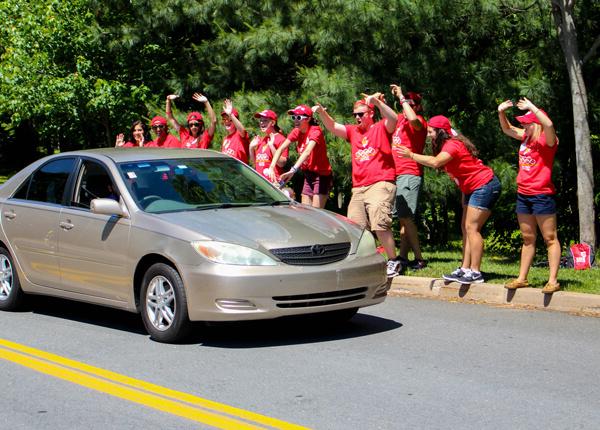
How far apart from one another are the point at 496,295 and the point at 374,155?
2.04 m

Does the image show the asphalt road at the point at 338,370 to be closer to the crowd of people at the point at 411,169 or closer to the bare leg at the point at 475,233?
the bare leg at the point at 475,233

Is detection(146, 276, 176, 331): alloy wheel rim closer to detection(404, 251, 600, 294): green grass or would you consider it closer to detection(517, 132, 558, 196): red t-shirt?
detection(517, 132, 558, 196): red t-shirt

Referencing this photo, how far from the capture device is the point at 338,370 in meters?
6.93

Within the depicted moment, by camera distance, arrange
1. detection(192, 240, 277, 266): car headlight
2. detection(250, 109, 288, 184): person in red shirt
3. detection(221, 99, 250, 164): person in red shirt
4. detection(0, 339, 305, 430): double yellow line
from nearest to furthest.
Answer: detection(0, 339, 305, 430): double yellow line
detection(192, 240, 277, 266): car headlight
detection(250, 109, 288, 184): person in red shirt
detection(221, 99, 250, 164): person in red shirt

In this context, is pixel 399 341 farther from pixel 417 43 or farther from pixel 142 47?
pixel 142 47

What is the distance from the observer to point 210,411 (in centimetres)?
591

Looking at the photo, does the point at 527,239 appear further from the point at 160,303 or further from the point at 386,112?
the point at 160,303

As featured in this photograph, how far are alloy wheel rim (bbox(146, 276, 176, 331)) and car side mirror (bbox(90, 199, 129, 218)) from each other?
68cm

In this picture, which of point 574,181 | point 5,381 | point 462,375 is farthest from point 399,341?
point 574,181

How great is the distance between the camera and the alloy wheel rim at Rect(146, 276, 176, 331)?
26.0 ft

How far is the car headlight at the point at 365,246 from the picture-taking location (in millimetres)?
8180

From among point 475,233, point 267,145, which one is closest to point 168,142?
point 267,145

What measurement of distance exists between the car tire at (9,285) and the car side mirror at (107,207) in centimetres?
173

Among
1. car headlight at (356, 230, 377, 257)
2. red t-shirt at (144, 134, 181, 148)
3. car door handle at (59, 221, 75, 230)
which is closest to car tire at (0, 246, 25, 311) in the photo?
car door handle at (59, 221, 75, 230)
